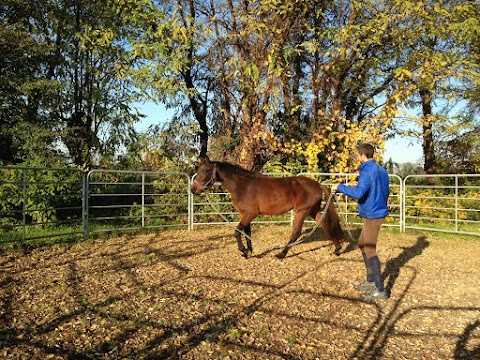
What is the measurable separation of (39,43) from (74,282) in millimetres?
8952

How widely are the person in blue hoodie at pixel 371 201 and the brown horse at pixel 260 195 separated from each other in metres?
1.97

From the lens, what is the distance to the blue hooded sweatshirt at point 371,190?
4378 mm

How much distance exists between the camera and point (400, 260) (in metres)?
6.56

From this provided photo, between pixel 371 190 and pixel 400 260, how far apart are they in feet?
9.07

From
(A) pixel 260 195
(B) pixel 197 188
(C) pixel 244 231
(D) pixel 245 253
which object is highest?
(B) pixel 197 188

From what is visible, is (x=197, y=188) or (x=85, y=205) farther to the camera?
(x=85, y=205)

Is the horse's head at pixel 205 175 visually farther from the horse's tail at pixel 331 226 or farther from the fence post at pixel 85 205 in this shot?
the fence post at pixel 85 205

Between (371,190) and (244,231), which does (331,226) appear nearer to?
(244,231)

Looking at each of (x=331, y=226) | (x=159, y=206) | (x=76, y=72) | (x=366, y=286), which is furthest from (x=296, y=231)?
(x=76, y=72)

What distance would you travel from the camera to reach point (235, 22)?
1164cm

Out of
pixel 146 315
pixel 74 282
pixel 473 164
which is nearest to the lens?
pixel 146 315

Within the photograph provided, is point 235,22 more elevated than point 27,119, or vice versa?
Answer: point 235,22

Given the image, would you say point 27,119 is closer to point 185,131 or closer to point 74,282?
point 185,131

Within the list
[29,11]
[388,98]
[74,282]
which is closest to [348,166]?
[388,98]
